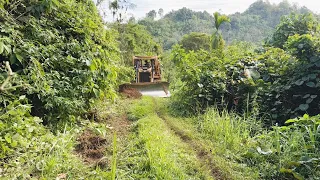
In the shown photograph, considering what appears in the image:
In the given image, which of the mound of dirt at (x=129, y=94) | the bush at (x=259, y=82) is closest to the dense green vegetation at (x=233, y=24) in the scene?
the mound of dirt at (x=129, y=94)

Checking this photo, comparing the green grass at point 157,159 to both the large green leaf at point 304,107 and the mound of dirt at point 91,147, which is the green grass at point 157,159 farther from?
the large green leaf at point 304,107

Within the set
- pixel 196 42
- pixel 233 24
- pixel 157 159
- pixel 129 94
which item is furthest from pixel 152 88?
pixel 233 24

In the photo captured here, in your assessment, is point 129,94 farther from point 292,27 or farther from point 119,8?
point 119,8

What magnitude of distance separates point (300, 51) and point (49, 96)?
359 centimetres

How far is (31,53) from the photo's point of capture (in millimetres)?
2615

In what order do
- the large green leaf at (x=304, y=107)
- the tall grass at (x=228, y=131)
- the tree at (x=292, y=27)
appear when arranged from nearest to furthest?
the tall grass at (x=228, y=131)
the large green leaf at (x=304, y=107)
the tree at (x=292, y=27)

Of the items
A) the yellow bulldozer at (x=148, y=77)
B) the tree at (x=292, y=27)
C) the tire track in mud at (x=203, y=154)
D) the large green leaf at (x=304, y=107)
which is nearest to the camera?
the tire track in mud at (x=203, y=154)

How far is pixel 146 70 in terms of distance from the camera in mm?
10805

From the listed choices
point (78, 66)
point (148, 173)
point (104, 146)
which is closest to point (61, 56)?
point (78, 66)

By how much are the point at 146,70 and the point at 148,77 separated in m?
0.31

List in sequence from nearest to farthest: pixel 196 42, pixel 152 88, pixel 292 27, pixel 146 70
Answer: pixel 292 27
pixel 152 88
pixel 146 70
pixel 196 42

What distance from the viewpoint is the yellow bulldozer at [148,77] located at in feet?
30.6

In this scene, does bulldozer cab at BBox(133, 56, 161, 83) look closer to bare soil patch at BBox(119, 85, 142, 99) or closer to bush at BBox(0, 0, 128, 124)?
bare soil patch at BBox(119, 85, 142, 99)

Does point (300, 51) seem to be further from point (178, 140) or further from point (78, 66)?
point (78, 66)
